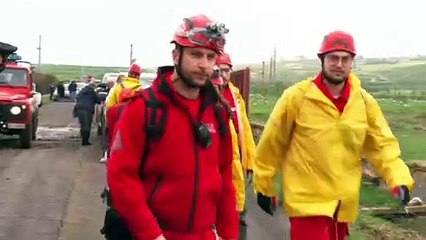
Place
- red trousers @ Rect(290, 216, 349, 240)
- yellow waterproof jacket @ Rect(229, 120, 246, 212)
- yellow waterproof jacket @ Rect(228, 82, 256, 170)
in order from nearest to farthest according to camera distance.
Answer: red trousers @ Rect(290, 216, 349, 240)
yellow waterproof jacket @ Rect(229, 120, 246, 212)
yellow waterproof jacket @ Rect(228, 82, 256, 170)

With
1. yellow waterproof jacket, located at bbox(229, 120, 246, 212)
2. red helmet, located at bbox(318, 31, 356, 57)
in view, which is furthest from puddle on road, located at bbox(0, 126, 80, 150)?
red helmet, located at bbox(318, 31, 356, 57)

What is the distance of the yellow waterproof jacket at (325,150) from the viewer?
Answer: 6.15m

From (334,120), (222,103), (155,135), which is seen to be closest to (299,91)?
(334,120)

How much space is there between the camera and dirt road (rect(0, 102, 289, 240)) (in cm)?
956

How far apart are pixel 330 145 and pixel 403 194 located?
1.99 ft

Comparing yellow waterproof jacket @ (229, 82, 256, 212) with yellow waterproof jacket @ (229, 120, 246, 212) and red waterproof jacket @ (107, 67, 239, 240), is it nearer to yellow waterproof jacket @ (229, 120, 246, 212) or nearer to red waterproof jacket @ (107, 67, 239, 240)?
yellow waterproof jacket @ (229, 120, 246, 212)

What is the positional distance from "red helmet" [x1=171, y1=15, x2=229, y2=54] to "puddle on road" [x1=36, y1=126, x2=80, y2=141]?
1855cm

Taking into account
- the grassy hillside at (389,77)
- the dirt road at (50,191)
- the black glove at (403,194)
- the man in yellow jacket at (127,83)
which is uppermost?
the man in yellow jacket at (127,83)

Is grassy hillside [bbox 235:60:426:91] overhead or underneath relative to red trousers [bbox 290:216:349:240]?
underneath

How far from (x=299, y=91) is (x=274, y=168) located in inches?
24.3

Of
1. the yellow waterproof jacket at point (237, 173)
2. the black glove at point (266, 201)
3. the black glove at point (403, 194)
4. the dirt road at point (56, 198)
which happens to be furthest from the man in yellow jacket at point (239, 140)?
A: the dirt road at point (56, 198)

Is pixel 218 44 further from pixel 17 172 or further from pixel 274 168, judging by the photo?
pixel 17 172

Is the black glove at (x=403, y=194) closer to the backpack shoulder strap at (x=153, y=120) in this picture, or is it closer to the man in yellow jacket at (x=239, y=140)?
the man in yellow jacket at (x=239, y=140)

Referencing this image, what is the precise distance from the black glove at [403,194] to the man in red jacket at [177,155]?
2134 millimetres
